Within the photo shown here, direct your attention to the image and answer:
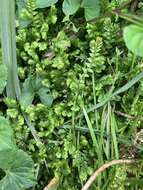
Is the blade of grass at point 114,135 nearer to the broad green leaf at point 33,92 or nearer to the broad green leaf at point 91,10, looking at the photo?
the broad green leaf at point 33,92

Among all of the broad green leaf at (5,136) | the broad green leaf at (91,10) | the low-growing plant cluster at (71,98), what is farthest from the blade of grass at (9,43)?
the broad green leaf at (91,10)

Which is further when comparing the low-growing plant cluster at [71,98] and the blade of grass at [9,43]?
the low-growing plant cluster at [71,98]

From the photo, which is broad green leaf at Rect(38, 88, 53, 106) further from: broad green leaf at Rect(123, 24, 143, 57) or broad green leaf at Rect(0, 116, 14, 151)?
broad green leaf at Rect(123, 24, 143, 57)

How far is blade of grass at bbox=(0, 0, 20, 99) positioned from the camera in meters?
1.17

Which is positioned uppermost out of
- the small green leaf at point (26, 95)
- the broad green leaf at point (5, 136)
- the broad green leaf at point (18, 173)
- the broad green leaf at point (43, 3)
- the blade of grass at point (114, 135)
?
the broad green leaf at point (43, 3)

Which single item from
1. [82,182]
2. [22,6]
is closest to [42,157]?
[82,182]

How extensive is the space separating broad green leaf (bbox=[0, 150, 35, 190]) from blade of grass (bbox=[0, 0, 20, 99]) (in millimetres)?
215

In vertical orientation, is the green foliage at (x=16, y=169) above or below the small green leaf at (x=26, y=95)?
below

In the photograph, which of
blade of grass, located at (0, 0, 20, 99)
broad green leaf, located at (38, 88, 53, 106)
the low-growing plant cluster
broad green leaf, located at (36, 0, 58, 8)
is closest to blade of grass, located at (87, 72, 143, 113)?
the low-growing plant cluster

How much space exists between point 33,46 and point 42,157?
1.24ft

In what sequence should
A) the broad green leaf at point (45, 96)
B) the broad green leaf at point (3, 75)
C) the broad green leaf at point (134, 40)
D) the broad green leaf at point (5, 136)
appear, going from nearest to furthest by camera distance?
the broad green leaf at point (134, 40) < the broad green leaf at point (5, 136) < the broad green leaf at point (3, 75) < the broad green leaf at point (45, 96)

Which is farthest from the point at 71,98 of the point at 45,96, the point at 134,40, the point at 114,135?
the point at 134,40

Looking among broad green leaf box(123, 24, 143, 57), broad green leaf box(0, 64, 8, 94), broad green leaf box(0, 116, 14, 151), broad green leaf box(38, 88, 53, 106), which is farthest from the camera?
broad green leaf box(38, 88, 53, 106)

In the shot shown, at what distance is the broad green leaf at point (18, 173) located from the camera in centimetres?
124
